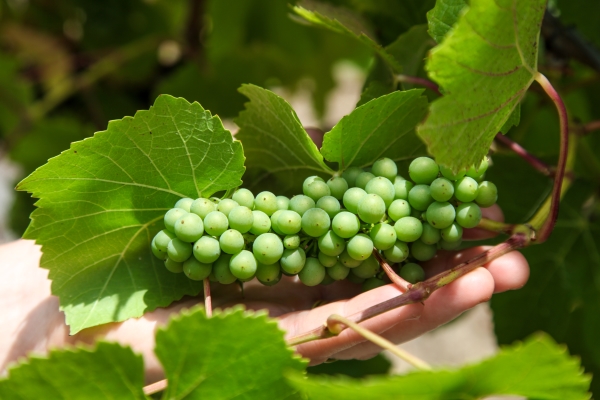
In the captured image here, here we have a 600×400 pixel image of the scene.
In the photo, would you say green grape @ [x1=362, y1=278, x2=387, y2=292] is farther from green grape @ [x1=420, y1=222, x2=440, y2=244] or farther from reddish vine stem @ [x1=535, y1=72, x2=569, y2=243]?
reddish vine stem @ [x1=535, y1=72, x2=569, y2=243]

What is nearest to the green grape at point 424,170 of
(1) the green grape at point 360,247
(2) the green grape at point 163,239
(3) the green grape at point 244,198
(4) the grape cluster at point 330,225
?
(4) the grape cluster at point 330,225

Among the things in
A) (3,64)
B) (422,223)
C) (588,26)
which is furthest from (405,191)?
(3,64)

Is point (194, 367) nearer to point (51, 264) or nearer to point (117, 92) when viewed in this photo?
point (51, 264)

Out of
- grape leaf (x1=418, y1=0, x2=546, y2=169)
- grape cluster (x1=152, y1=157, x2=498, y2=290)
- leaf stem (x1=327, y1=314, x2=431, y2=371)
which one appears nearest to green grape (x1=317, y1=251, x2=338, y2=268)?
grape cluster (x1=152, y1=157, x2=498, y2=290)

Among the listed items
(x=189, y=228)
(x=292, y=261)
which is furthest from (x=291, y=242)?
(x=189, y=228)

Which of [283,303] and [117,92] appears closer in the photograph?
[283,303]

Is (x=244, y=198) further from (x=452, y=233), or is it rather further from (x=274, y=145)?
(x=452, y=233)
